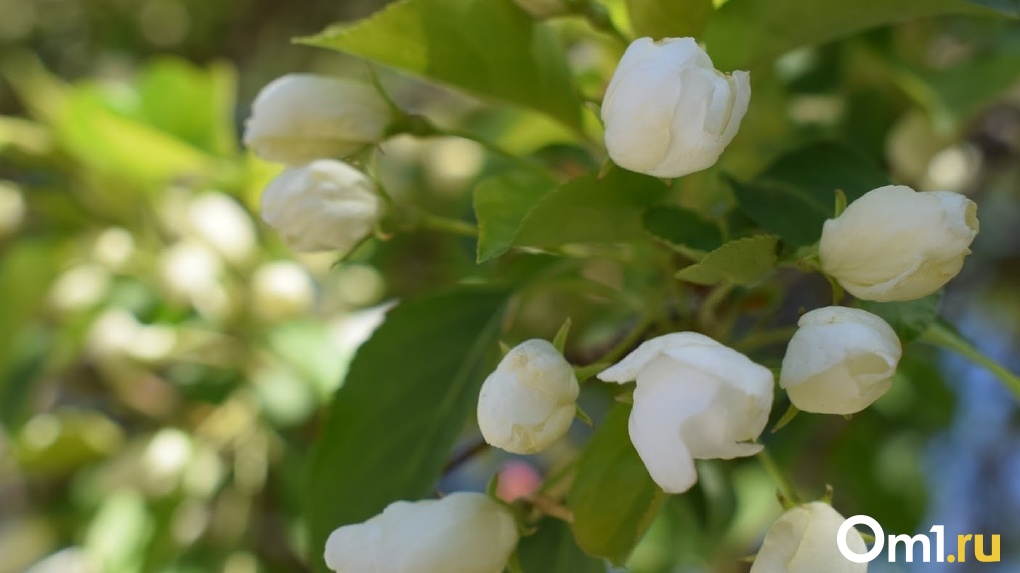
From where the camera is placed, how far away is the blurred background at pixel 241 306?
0.73 m

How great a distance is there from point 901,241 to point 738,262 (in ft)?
0.18

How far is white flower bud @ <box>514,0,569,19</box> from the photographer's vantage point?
45 centimetres

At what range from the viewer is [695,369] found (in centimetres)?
29

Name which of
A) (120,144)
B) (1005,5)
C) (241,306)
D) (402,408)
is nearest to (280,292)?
(241,306)

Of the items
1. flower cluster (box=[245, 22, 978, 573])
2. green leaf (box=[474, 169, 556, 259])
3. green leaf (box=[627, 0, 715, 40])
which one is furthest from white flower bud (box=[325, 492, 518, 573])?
green leaf (box=[627, 0, 715, 40])

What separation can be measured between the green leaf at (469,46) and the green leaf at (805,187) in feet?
0.35

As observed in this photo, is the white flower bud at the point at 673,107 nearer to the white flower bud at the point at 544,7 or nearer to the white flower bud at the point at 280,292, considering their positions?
the white flower bud at the point at 544,7

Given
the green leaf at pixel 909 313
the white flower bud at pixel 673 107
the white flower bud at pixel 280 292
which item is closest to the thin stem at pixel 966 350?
the green leaf at pixel 909 313

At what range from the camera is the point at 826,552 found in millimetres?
334

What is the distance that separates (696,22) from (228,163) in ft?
1.60

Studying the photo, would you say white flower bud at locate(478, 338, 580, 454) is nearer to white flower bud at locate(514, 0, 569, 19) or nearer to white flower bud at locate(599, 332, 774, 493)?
white flower bud at locate(599, 332, 774, 493)

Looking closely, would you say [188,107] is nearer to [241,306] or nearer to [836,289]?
[241,306]

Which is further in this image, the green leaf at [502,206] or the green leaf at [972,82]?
the green leaf at [972,82]

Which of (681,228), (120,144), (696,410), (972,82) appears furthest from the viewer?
(120,144)
